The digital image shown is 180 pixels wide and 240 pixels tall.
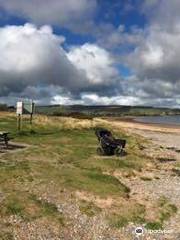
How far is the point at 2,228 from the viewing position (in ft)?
54.9

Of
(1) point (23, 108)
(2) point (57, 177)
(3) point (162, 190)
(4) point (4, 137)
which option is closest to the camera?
(2) point (57, 177)

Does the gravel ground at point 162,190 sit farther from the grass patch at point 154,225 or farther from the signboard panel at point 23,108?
the signboard panel at point 23,108

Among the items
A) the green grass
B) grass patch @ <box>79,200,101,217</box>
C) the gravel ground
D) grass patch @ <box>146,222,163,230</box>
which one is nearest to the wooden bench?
the green grass

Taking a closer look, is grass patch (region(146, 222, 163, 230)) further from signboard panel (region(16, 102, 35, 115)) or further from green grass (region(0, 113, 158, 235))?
signboard panel (region(16, 102, 35, 115))

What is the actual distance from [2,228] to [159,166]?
19786 mm

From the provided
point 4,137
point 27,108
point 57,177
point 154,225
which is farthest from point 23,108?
point 154,225

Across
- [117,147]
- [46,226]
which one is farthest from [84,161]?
[46,226]

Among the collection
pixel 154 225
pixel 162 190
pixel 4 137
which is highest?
Result: pixel 4 137

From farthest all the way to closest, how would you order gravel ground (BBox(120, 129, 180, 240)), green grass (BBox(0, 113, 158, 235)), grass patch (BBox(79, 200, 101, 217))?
grass patch (BBox(79, 200, 101, 217))
green grass (BBox(0, 113, 158, 235))
gravel ground (BBox(120, 129, 180, 240))

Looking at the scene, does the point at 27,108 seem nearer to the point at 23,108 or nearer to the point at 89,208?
the point at 23,108

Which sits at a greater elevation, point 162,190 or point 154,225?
point 162,190

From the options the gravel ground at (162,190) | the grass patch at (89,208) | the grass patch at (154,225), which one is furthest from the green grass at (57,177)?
the gravel ground at (162,190)

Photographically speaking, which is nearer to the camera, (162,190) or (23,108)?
(162,190)

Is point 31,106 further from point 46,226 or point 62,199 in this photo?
point 46,226
